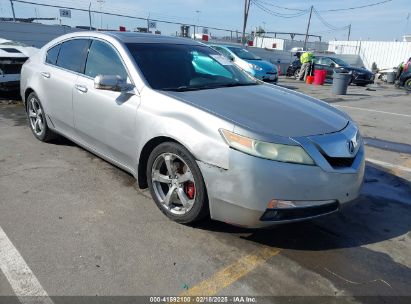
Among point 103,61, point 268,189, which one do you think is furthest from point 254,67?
point 268,189

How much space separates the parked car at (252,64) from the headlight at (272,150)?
42.5ft

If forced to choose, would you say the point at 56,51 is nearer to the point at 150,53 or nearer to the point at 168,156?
A: the point at 150,53

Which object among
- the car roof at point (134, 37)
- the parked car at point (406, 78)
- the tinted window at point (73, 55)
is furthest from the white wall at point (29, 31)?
the parked car at point (406, 78)

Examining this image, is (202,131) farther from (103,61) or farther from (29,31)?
(29,31)

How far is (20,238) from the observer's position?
3129 mm

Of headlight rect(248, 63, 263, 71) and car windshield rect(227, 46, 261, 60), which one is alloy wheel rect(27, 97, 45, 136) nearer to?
headlight rect(248, 63, 263, 71)

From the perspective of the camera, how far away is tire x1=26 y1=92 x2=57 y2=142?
540 centimetres

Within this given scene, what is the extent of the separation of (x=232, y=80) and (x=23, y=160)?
2.82 metres

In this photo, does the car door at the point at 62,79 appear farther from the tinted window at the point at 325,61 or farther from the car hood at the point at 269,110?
the tinted window at the point at 325,61

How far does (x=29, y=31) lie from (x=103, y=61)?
14.8 m

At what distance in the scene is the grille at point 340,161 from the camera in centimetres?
301

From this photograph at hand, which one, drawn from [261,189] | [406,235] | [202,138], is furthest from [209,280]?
[406,235]

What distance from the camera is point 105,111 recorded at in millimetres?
3957

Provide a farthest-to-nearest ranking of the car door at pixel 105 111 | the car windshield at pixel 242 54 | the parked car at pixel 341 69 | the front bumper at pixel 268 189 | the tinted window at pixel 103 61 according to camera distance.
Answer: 1. the parked car at pixel 341 69
2. the car windshield at pixel 242 54
3. the tinted window at pixel 103 61
4. the car door at pixel 105 111
5. the front bumper at pixel 268 189
